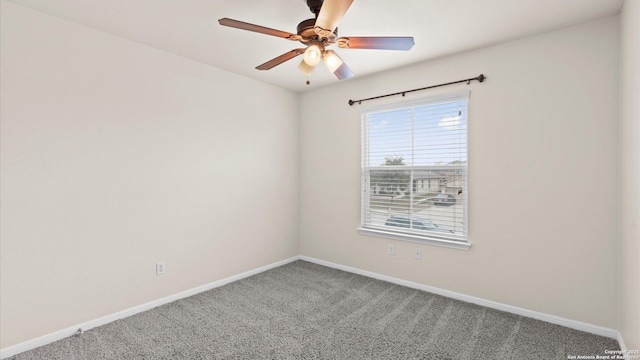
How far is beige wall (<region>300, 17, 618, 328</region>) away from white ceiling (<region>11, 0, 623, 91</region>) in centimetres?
25

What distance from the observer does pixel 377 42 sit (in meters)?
2.04

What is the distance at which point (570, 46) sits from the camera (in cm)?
247

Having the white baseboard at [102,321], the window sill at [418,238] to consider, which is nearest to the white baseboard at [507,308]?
the window sill at [418,238]

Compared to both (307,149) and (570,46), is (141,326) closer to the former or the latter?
(307,149)

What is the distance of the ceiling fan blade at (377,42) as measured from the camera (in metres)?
1.98

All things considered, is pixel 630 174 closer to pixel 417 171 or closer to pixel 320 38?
pixel 417 171

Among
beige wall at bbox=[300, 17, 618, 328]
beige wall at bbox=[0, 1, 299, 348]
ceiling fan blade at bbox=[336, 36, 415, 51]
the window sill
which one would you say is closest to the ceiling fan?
ceiling fan blade at bbox=[336, 36, 415, 51]

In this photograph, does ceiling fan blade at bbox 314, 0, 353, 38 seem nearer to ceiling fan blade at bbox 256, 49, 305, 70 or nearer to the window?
ceiling fan blade at bbox 256, 49, 305, 70

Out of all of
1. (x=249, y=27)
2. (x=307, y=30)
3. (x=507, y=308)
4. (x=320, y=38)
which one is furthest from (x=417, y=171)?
(x=249, y=27)

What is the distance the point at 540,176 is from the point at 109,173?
3778 mm

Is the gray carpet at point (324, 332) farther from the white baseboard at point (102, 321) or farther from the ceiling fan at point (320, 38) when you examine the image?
the ceiling fan at point (320, 38)

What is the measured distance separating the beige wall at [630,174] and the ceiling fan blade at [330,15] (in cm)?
165

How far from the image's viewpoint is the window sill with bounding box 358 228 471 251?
3051 millimetres

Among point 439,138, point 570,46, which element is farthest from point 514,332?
point 570,46
